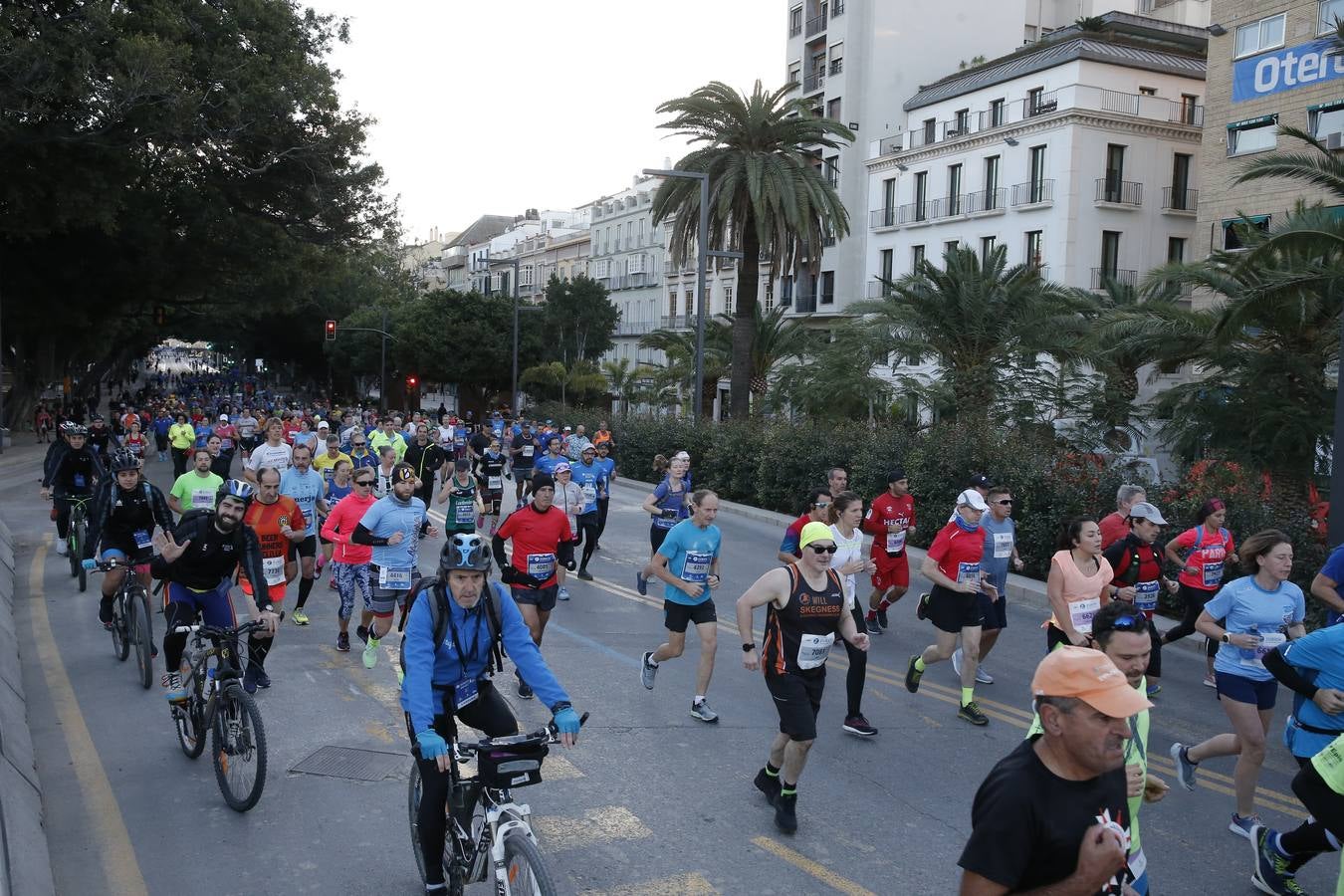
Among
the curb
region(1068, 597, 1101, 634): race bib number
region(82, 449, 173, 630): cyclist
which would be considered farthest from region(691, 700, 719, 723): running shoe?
region(82, 449, 173, 630): cyclist

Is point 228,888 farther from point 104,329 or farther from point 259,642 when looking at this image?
point 104,329

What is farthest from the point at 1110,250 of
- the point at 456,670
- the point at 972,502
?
the point at 456,670

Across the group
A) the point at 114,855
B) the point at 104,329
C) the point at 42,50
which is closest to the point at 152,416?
the point at 104,329

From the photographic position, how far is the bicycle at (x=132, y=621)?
890 centimetres

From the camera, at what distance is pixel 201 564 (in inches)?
292

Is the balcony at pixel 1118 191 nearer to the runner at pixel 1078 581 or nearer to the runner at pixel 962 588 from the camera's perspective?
the runner at pixel 962 588

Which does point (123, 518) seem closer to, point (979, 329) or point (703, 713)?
point (703, 713)

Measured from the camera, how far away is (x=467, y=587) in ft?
16.1

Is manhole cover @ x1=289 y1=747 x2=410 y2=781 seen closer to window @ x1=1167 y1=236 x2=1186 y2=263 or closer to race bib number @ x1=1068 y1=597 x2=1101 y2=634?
race bib number @ x1=1068 y1=597 x2=1101 y2=634

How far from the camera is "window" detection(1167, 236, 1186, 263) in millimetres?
41562

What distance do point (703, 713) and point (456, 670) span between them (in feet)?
12.0

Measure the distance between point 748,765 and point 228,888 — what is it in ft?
10.9

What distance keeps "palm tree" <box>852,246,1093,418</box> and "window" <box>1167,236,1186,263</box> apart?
2164cm

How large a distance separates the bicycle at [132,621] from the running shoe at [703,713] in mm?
4372
